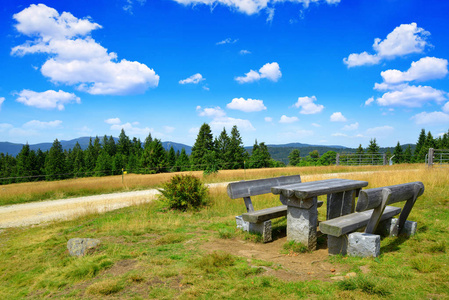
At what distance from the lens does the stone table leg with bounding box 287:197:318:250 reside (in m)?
4.21

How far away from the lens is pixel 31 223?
767 centimetres

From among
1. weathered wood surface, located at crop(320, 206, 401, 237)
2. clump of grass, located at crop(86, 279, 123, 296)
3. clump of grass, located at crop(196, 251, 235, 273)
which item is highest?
weathered wood surface, located at crop(320, 206, 401, 237)

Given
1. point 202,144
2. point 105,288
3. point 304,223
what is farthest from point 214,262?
point 202,144

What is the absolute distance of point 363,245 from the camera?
3.71 meters

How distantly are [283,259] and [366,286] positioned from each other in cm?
130

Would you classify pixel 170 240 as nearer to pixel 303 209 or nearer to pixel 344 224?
pixel 303 209

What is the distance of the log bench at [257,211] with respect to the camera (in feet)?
15.5

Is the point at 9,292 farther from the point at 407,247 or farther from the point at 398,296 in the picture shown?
the point at 407,247

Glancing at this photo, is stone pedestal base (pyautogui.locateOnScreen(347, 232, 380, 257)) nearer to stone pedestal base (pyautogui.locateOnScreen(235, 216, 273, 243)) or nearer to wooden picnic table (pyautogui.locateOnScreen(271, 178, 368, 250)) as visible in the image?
wooden picnic table (pyautogui.locateOnScreen(271, 178, 368, 250))

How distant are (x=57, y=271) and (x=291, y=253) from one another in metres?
3.36

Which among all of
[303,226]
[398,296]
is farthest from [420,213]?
[398,296]

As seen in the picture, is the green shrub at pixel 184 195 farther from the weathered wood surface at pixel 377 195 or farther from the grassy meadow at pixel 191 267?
the weathered wood surface at pixel 377 195

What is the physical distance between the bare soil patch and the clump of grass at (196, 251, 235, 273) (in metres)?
0.31

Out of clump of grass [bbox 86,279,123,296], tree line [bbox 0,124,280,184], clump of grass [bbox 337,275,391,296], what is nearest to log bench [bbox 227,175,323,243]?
clump of grass [bbox 337,275,391,296]
